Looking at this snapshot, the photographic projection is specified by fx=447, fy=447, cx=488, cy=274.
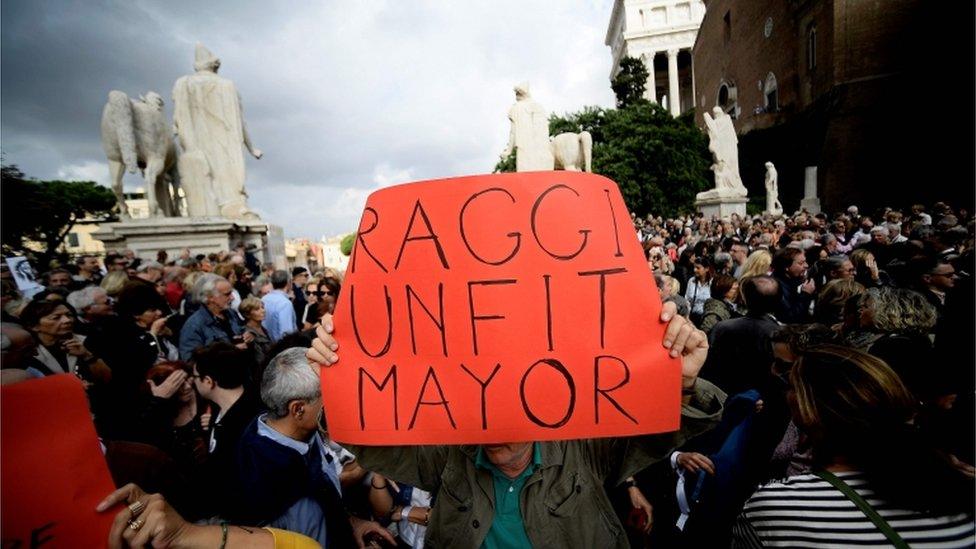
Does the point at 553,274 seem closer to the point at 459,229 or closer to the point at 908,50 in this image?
the point at 459,229

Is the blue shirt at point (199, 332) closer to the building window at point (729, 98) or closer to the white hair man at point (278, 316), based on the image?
the white hair man at point (278, 316)

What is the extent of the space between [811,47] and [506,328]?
104 feet

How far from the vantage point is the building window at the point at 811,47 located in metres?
23.8

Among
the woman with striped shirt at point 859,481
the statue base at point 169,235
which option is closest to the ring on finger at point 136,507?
the woman with striped shirt at point 859,481

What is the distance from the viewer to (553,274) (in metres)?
1.21

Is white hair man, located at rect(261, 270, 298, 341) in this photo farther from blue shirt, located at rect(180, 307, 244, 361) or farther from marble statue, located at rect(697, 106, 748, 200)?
marble statue, located at rect(697, 106, 748, 200)

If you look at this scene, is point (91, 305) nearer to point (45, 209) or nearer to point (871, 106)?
point (45, 209)

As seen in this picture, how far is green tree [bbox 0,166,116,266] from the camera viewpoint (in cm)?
1697

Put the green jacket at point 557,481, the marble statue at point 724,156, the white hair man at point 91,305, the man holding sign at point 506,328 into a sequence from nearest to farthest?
the man holding sign at point 506,328, the green jacket at point 557,481, the white hair man at point 91,305, the marble statue at point 724,156

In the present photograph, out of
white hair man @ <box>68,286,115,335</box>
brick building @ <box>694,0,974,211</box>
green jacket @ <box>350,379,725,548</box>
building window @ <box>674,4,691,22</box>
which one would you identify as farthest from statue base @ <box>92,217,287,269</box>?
building window @ <box>674,4,691,22</box>

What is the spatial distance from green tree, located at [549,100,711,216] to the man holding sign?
77.2ft

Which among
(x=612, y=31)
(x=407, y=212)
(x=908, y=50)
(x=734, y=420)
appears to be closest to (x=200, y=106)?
(x=407, y=212)

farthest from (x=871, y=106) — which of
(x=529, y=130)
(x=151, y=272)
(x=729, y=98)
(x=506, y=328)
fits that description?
(x=151, y=272)

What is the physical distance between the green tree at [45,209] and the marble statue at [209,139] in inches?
438
